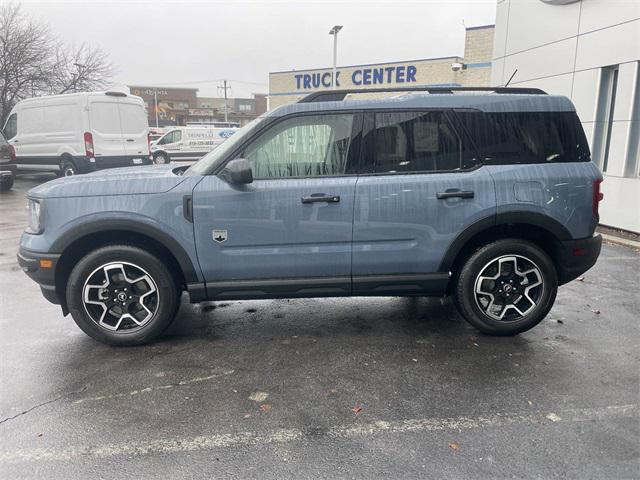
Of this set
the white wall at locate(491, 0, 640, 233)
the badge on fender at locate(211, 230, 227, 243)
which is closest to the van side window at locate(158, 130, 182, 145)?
the white wall at locate(491, 0, 640, 233)

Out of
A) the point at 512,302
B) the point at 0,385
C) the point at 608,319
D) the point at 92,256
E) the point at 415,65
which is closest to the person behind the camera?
the point at 0,385

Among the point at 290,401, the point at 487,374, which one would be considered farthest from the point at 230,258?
the point at 487,374

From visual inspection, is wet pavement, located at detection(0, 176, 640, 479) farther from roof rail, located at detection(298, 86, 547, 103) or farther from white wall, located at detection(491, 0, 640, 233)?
white wall, located at detection(491, 0, 640, 233)

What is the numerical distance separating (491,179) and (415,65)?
86.2 ft

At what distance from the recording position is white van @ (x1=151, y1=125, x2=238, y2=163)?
2427 cm

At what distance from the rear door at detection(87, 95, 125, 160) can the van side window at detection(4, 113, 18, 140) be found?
384cm

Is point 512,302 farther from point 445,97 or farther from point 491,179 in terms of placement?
point 445,97

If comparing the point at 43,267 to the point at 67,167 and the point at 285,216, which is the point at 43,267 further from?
the point at 67,167

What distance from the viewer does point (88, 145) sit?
14203 mm

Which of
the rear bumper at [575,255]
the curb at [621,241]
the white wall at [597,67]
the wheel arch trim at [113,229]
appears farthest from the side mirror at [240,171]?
the white wall at [597,67]

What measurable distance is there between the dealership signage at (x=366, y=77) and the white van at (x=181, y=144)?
9.70 meters

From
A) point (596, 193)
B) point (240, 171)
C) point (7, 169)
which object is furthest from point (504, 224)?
point (7, 169)

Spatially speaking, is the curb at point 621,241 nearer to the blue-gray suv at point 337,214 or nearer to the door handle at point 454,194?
the blue-gray suv at point 337,214

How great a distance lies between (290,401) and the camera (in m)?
3.13
